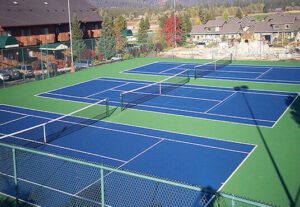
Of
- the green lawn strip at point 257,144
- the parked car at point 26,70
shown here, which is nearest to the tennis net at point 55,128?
the green lawn strip at point 257,144

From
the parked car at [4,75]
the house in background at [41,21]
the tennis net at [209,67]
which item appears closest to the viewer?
the parked car at [4,75]

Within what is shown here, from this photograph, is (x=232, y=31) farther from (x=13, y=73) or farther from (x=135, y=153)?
(x=135, y=153)

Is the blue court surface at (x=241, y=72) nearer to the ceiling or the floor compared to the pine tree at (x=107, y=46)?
nearer to the floor

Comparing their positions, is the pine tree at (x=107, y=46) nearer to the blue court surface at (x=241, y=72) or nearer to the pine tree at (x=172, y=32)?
the blue court surface at (x=241, y=72)

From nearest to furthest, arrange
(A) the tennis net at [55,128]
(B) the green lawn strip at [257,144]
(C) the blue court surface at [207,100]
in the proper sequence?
(B) the green lawn strip at [257,144]
(A) the tennis net at [55,128]
(C) the blue court surface at [207,100]

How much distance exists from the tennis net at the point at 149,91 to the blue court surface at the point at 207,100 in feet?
1.55

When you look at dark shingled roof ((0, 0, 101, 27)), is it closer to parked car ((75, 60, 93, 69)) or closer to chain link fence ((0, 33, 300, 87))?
chain link fence ((0, 33, 300, 87))

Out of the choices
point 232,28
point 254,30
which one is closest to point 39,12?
point 232,28

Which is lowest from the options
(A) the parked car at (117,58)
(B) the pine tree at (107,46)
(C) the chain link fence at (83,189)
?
(C) the chain link fence at (83,189)

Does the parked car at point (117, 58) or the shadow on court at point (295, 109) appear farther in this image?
the parked car at point (117, 58)

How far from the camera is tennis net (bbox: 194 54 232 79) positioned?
34.4 m

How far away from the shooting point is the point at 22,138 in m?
18.8

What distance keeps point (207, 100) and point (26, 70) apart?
18486 millimetres

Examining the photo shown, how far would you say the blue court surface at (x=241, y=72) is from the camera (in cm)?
3195
